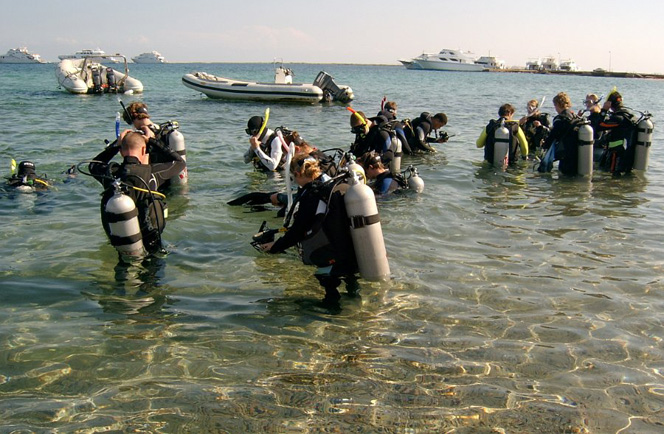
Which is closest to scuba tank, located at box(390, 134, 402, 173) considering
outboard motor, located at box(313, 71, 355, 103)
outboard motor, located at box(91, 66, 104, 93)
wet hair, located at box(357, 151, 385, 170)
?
wet hair, located at box(357, 151, 385, 170)

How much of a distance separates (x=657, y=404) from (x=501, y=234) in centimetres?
371

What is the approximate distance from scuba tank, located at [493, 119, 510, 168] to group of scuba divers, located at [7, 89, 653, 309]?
0.06 feet

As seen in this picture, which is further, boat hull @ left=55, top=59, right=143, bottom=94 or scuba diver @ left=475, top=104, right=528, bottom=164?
boat hull @ left=55, top=59, right=143, bottom=94

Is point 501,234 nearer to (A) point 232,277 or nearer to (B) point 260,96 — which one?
(A) point 232,277

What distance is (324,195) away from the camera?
4.43 m

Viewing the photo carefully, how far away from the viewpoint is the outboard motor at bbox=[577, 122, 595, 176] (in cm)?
996

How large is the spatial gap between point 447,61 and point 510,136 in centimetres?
11255

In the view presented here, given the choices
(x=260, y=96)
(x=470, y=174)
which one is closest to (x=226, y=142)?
(x=470, y=174)

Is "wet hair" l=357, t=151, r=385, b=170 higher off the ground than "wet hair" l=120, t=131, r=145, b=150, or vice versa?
"wet hair" l=120, t=131, r=145, b=150

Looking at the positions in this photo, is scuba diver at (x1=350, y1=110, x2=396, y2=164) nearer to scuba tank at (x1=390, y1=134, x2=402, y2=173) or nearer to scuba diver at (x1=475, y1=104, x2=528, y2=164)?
scuba tank at (x1=390, y1=134, x2=402, y2=173)

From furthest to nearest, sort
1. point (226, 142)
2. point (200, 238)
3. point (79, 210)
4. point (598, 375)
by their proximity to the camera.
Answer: point (226, 142)
point (79, 210)
point (200, 238)
point (598, 375)

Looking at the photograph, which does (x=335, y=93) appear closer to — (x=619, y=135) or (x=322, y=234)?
(x=619, y=135)

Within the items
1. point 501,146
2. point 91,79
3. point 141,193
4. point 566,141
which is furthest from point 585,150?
point 91,79

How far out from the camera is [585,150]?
10023 mm
